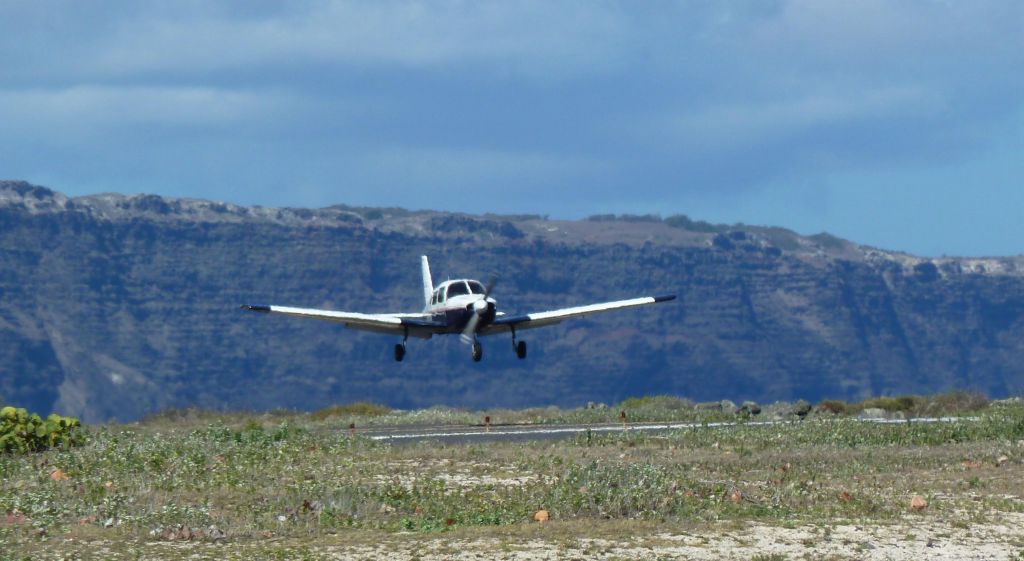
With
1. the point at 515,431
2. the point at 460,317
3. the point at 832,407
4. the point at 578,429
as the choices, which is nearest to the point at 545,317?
the point at 460,317

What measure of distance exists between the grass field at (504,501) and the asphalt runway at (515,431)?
15.3ft

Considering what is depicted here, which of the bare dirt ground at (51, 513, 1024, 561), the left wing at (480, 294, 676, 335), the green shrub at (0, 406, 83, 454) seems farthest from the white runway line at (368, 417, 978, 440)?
the bare dirt ground at (51, 513, 1024, 561)

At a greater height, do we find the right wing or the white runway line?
the right wing

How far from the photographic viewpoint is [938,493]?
2234 centimetres

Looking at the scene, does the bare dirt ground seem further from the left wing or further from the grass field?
the left wing

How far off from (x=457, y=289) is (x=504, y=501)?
33.0 metres

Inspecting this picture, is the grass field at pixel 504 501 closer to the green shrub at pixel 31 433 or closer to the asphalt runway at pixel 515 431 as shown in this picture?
the green shrub at pixel 31 433

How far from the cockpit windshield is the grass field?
23.4 meters

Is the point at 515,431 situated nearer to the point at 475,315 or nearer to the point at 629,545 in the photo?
A: the point at 475,315

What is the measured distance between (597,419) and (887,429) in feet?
40.7

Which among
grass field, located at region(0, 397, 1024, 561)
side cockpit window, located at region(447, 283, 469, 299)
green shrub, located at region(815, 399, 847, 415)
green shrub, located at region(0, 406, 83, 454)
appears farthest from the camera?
side cockpit window, located at region(447, 283, 469, 299)

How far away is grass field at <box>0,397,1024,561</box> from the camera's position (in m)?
17.9

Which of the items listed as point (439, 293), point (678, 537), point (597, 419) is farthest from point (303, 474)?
point (439, 293)

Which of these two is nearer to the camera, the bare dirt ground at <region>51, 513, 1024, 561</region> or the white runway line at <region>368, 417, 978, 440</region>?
the bare dirt ground at <region>51, 513, 1024, 561</region>
